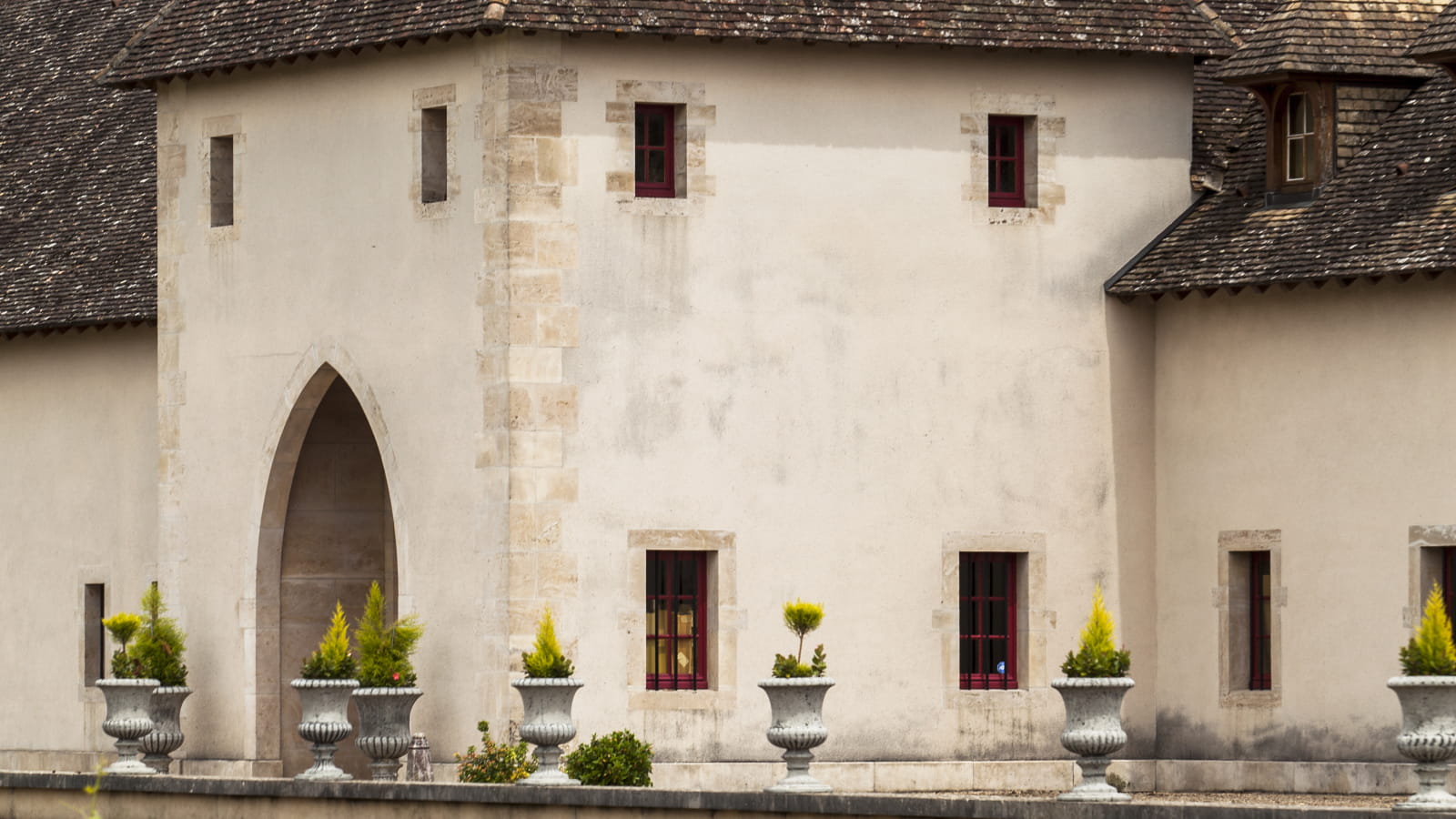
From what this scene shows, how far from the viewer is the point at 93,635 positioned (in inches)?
1551

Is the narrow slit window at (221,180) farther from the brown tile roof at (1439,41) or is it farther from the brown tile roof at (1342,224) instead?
the brown tile roof at (1439,41)

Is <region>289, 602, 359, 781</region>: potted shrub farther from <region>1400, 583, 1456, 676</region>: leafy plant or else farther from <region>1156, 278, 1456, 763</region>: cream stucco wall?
<region>1400, 583, 1456, 676</region>: leafy plant

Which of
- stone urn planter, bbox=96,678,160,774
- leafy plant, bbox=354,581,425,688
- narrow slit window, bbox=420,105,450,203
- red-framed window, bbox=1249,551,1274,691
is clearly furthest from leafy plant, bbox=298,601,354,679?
red-framed window, bbox=1249,551,1274,691

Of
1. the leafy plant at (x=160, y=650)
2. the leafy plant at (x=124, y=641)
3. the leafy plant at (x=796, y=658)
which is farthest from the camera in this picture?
the leafy plant at (x=160, y=650)

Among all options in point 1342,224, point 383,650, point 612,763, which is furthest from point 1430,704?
point 383,650

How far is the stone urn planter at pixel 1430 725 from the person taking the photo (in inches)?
908

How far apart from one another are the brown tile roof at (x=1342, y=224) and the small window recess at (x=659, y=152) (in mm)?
4459

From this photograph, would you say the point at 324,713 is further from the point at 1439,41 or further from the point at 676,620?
the point at 1439,41

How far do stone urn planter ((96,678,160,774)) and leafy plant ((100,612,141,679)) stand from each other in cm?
138

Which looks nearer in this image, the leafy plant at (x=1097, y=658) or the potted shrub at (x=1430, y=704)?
the potted shrub at (x=1430, y=704)

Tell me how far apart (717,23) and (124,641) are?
28.0ft

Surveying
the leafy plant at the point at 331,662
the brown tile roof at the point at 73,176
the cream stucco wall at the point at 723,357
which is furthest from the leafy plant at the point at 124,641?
the brown tile roof at the point at 73,176

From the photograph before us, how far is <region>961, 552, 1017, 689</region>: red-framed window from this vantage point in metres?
33.0

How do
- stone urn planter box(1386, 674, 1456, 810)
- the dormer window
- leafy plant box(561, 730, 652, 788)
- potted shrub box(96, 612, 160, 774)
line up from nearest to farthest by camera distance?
stone urn planter box(1386, 674, 1456, 810) → leafy plant box(561, 730, 652, 788) → potted shrub box(96, 612, 160, 774) → the dormer window
